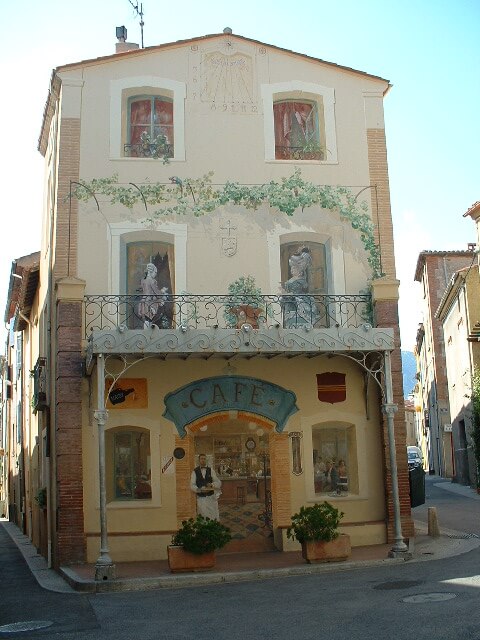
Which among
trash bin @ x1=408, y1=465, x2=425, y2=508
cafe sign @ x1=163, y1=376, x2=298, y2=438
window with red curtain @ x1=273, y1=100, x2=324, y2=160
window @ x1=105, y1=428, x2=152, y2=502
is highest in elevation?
window with red curtain @ x1=273, y1=100, x2=324, y2=160

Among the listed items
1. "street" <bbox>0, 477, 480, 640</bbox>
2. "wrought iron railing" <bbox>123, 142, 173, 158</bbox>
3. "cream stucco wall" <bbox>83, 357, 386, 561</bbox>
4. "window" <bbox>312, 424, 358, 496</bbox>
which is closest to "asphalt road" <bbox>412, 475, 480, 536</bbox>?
"cream stucco wall" <bbox>83, 357, 386, 561</bbox>

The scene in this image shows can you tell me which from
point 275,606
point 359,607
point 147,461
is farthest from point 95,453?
point 359,607

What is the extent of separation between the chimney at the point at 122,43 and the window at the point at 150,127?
378cm

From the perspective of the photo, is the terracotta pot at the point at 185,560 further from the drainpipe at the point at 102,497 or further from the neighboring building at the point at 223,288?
the neighboring building at the point at 223,288

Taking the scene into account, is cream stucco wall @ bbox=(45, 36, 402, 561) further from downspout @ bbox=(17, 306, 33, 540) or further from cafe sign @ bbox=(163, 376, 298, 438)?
downspout @ bbox=(17, 306, 33, 540)

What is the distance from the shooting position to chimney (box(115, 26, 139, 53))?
22312mm

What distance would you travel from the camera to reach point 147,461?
1755 cm

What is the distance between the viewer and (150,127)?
18844 millimetres

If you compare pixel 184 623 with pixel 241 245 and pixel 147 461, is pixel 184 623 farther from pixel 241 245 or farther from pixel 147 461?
pixel 241 245

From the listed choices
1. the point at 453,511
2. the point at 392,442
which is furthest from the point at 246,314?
the point at 453,511

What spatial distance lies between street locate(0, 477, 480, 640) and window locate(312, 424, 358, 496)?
10.5 ft

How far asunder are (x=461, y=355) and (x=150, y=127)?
68.1 feet

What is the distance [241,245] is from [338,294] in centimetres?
223

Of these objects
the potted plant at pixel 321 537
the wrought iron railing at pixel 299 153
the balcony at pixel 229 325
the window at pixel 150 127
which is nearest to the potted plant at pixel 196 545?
the potted plant at pixel 321 537
